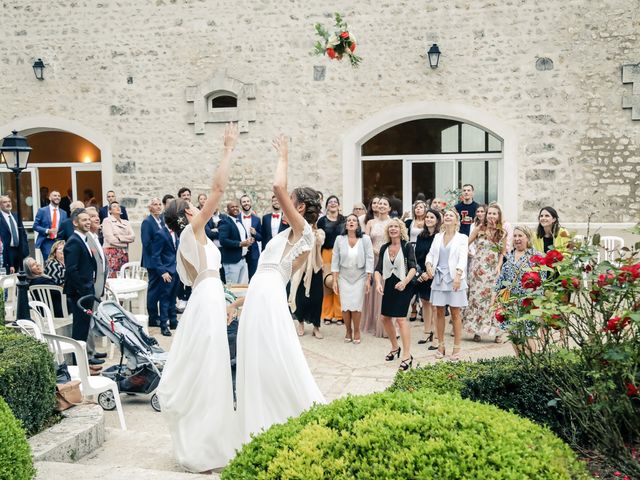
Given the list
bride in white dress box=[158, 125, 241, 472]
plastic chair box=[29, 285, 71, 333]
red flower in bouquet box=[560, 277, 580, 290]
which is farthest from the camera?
plastic chair box=[29, 285, 71, 333]

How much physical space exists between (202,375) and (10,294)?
6.54m

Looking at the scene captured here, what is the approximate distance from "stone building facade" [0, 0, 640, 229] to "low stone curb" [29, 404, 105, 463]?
9460 mm

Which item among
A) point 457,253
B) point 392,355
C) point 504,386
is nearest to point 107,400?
point 392,355

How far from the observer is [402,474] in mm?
2686

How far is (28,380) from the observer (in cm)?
484

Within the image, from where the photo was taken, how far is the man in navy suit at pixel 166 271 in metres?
9.98

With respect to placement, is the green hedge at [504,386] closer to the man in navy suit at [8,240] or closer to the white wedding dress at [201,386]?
the white wedding dress at [201,386]

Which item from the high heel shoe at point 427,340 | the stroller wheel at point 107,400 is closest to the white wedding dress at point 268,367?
the stroller wheel at point 107,400

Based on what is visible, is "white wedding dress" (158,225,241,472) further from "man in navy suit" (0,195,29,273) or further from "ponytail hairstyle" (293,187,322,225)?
"man in navy suit" (0,195,29,273)

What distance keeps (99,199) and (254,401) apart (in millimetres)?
12584

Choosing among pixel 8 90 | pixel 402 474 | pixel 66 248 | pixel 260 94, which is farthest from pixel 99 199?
pixel 402 474

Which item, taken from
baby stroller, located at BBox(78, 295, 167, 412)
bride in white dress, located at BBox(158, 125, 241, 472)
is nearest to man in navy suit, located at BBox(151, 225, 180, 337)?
baby stroller, located at BBox(78, 295, 167, 412)

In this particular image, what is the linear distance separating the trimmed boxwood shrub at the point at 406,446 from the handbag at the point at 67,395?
2.80 m

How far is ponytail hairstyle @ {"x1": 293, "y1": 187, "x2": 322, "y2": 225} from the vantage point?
507cm
